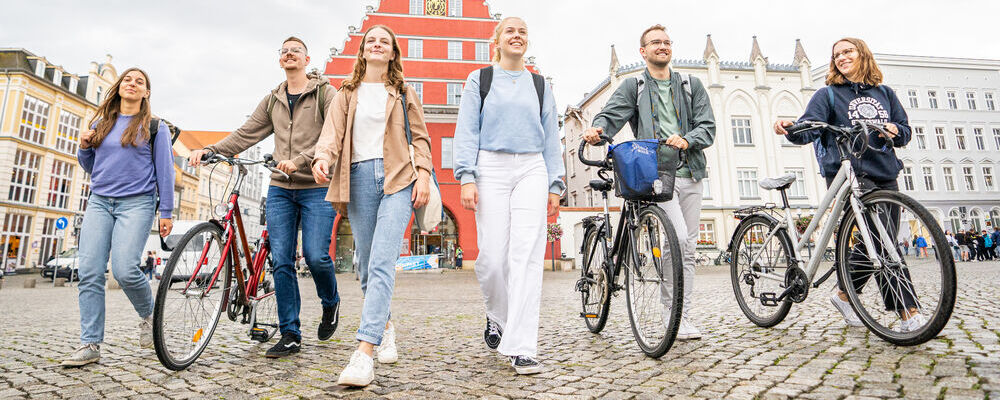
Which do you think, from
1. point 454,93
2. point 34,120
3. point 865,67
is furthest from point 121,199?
point 34,120

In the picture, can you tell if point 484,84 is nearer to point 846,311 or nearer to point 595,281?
point 595,281

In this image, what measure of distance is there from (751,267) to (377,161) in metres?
2.71

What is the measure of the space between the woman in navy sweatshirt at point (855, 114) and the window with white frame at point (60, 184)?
39903mm

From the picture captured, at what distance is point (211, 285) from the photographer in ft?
9.41

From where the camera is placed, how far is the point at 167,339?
2480 millimetres

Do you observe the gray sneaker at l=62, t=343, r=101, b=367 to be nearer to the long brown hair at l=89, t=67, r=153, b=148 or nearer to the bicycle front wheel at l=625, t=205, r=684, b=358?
the long brown hair at l=89, t=67, r=153, b=148

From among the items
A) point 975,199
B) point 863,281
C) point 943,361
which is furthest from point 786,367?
point 975,199

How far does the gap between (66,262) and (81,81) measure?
20.9 meters

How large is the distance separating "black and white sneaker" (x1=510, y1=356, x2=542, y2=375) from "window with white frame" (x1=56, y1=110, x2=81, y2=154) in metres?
40.1

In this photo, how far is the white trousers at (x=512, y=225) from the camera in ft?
8.69

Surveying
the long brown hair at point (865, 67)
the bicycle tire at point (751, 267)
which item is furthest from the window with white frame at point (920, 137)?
the bicycle tire at point (751, 267)

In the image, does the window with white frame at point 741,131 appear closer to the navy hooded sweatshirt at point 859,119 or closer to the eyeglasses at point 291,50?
the navy hooded sweatshirt at point 859,119

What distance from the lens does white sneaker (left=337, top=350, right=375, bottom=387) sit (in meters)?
2.14

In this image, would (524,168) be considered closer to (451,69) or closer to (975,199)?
(451,69)
